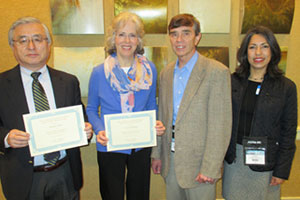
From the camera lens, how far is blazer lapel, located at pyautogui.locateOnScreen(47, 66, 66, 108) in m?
1.58

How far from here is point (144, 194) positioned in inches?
76.1

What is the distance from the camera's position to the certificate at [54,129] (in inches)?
55.7

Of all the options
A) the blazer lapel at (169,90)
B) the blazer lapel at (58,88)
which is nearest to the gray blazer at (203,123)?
the blazer lapel at (169,90)

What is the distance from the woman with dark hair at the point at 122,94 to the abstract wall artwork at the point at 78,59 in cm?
71

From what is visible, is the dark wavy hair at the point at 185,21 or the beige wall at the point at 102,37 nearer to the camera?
the dark wavy hair at the point at 185,21

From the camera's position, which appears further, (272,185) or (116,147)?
(272,185)

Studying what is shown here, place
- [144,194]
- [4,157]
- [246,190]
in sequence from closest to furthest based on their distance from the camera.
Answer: [4,157] < [246,190] < [144,194]

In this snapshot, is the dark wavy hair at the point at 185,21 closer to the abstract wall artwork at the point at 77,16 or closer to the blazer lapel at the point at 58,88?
the blazer lapel at the point at 58,88

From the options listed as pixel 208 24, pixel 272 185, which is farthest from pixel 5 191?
pixel 208 24

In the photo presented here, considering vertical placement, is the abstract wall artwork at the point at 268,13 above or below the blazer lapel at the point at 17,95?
above

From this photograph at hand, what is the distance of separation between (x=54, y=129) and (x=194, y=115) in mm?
1065

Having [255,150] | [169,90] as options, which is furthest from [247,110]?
[169,90]

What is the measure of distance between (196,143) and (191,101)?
0.35 metres

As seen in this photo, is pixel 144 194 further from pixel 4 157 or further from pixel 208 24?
pixel 208 24
